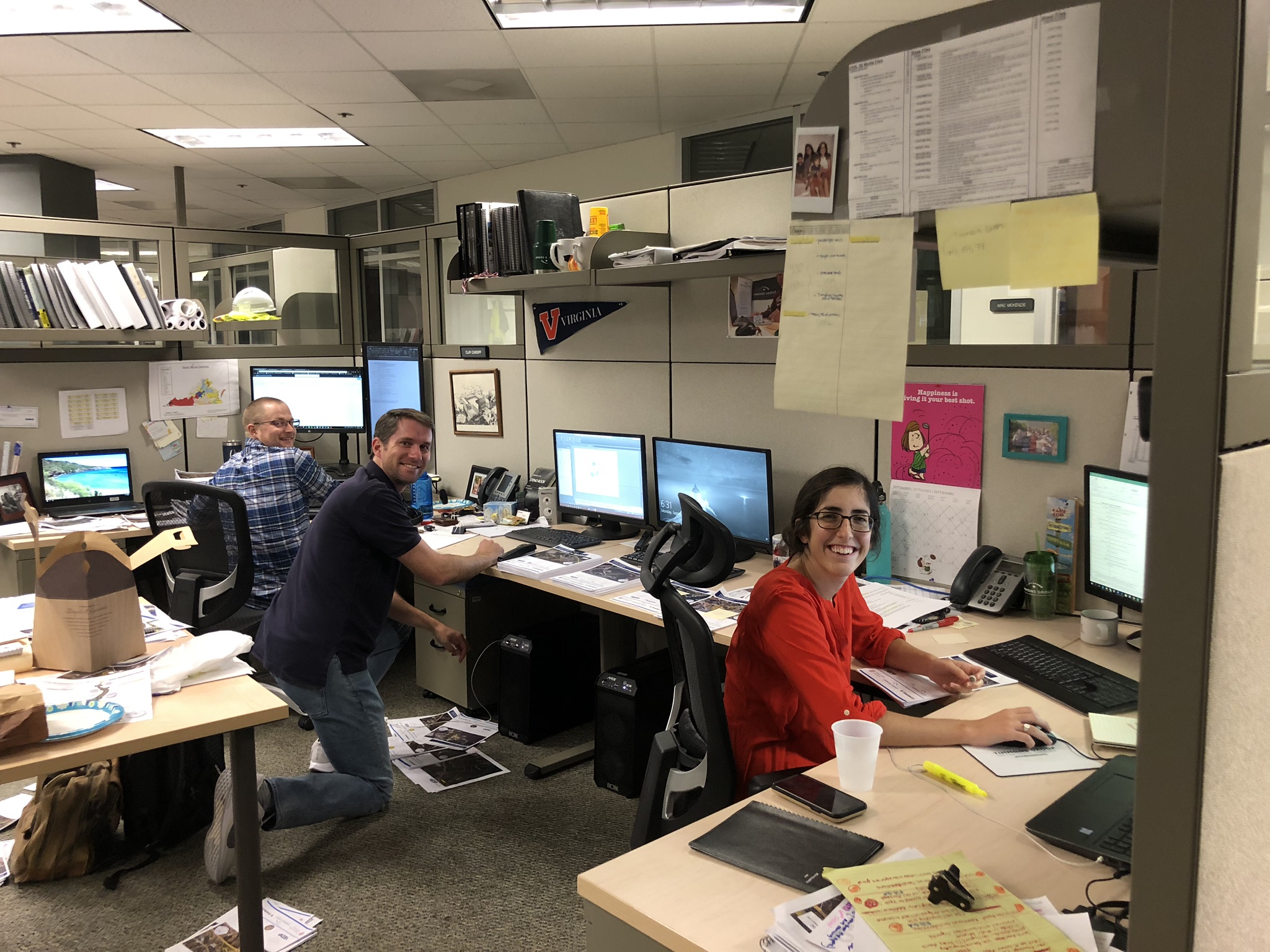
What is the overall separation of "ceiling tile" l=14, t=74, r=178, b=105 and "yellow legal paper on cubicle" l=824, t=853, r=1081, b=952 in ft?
17.5

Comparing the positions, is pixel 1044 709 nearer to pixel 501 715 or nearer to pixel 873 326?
pixel 873 326

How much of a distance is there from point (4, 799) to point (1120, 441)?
327 centimetres

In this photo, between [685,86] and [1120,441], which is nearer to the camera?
[1120,441]

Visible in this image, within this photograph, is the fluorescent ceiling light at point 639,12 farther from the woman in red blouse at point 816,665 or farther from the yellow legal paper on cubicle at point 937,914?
the yellow legal paper on cubicle at point 937,914

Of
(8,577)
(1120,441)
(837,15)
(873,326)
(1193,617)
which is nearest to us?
(1193,617)

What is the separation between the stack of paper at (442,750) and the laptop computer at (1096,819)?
1.95 meters

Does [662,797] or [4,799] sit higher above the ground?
[662,797]

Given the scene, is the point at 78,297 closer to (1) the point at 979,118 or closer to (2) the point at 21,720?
(2) the point at 21,720

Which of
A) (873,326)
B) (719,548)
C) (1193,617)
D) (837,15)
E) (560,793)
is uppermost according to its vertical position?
(837,15)

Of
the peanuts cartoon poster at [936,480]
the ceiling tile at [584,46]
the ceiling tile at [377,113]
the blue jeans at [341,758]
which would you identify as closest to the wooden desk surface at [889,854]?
the peanuts cartoon poster at [936,480]

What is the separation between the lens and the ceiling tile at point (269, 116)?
18.0 feet

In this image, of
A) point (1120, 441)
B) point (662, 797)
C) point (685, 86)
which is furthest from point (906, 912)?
point (685, 86)

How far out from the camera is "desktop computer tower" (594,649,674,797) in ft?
8.76

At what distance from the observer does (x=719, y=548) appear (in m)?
1.54
